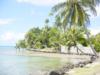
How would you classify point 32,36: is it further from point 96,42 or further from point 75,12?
point 75,12

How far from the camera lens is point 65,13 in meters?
30.8

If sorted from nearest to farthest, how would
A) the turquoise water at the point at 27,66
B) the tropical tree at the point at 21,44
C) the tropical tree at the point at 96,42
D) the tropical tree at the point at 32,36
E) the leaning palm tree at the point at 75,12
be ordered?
the turquoise water at the point at 27,66
the leaning palm tree at the point at 75,12
the tropical tree at the point at 96,42
the tropical tree at the point at 32,36
the tropical tree at the point at 21,44

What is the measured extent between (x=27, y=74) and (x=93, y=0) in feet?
35.9

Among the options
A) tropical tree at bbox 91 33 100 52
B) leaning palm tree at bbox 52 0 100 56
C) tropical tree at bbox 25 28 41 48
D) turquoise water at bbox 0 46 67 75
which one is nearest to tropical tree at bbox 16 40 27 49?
tropical tree at bbox 25 28 41 48

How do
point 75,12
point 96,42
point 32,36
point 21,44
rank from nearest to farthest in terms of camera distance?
→ point 75,12
point 96,42
point 32,36
point 21,44

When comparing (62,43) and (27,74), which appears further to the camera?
(62,43)

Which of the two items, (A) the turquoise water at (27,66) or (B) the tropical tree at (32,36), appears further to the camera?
(B) the tropical tree at (32,36)

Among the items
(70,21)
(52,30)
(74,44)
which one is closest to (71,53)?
(74,44)

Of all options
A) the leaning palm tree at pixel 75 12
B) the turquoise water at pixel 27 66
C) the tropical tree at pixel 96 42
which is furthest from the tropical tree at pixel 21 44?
the leaning palm tree at pixel 75 12

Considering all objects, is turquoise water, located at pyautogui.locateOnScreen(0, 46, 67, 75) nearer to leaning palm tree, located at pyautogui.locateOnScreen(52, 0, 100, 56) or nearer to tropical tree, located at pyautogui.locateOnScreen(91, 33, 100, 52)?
leaning palm tree, located at pyautogui.locateOnScreen(52, 0, 100, 56)

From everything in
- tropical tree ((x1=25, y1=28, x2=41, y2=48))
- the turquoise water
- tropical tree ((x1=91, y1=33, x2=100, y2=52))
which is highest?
tropical tree ((x1=25, y1=28, x2=41, y2=48))

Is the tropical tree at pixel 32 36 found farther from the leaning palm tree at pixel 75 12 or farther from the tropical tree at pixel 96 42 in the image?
the leaning palm tree at pixel 75 12

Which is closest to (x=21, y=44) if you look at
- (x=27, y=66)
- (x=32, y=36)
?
(x=32, y=36)

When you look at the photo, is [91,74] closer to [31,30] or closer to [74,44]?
[74,44]
